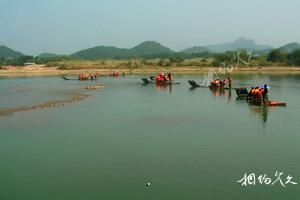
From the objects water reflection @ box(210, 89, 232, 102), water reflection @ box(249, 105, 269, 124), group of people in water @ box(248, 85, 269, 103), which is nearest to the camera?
water reflection @ box(249, 105, 269, 124)

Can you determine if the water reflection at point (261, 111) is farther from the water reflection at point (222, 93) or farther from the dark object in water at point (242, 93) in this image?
the water reflection at point (222, 93)

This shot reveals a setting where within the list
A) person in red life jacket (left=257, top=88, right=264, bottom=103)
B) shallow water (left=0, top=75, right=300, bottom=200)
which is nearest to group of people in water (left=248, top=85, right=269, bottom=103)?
person in red life jacket (left=257, top=88, right=264, bottom=103)

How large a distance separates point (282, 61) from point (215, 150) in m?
82.0

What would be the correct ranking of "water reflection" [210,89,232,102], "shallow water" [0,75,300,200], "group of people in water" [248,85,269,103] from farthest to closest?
"water reflection" [210,89,232,102] → "group of people in water" [248,85,269,103] → "shallow water" [0,75,300,200]

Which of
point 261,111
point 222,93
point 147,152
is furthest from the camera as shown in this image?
point 222,93

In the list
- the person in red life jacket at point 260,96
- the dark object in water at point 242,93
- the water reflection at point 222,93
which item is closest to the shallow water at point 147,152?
the person in red life jacket at point 260,96

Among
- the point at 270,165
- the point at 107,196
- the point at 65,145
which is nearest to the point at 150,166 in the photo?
the point at 107,196

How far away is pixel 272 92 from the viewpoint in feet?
131

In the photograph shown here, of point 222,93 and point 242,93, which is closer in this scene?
point 242,93

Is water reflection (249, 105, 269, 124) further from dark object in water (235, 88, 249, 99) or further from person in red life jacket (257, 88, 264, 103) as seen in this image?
dark object in water (235, 88, 249, 99)

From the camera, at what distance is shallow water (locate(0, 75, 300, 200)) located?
12.2 meters

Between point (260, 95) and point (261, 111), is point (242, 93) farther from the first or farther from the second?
point (261, 111)

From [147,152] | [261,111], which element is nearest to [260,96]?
[261,111]

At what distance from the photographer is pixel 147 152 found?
1633 centimetres
